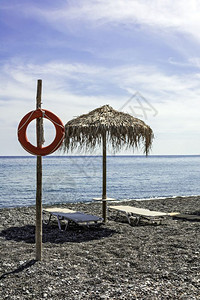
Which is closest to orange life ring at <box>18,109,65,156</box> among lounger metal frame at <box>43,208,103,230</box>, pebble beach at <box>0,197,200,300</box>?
pebble beach at <box>0,197,200,300</box>

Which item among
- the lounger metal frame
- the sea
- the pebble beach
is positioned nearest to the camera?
the pebble beach

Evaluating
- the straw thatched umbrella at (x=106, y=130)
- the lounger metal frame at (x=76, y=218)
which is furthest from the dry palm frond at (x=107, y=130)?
the lounger metal frame at (x=76, y=218)

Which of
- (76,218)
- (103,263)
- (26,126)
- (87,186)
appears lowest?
(87,186)

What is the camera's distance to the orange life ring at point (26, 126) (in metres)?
4.62

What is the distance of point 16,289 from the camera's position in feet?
12.0

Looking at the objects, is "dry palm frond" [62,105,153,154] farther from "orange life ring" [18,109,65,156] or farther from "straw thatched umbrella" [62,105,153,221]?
"orange life ring" [18,109,65,156]

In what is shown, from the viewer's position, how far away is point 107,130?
6875 mm

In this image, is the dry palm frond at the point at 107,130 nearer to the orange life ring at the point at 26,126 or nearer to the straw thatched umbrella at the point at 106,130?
the straw thatched umbrella at the point at 106,130

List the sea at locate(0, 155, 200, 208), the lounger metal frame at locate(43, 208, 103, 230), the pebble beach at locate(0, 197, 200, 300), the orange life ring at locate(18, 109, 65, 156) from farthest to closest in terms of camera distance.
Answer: the sea at locate(0, 155, 200, 208)
the lounger metal frame at locate(43, 208, 103, 230)
the orange life ring at locate(18, 109, 65, 156)
the pebble beach at locate(0, 197, 200, 300)

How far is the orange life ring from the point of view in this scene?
15.2ft

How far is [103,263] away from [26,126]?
2.02 m

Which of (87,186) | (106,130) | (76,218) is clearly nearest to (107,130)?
(106,130)

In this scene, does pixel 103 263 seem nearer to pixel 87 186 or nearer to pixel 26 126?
pixel 26 126

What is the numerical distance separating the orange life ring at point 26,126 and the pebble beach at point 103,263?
138 centimetres
